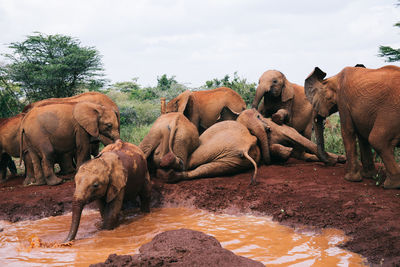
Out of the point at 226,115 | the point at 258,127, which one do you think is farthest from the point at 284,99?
the point at 258,127

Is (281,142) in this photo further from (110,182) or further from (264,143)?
(110,182)

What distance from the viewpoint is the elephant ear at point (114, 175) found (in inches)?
229

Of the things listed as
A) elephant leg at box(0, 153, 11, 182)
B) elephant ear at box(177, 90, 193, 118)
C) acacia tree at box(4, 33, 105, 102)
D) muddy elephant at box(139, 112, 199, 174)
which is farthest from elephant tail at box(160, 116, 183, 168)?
acacia tree at box(4, 33, 105, 102)

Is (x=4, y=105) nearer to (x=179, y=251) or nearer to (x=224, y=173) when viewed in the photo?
(x=224, y=173)

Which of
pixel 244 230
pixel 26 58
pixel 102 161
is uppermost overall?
pixel 26 58

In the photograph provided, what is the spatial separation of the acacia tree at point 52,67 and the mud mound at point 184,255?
557 inches

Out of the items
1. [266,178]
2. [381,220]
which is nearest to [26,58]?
[266,178]

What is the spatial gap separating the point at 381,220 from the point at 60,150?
19.9 feet

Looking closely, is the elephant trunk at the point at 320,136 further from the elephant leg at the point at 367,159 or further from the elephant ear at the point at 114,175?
the elephant ear at the point at 114,175

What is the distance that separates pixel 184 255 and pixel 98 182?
7.03 feet

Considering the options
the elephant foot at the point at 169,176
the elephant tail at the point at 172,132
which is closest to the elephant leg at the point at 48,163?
the elephant foot at the point at 169,176

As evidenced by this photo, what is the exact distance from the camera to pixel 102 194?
5738 millimetres

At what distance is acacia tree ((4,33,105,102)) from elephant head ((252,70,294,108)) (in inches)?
392

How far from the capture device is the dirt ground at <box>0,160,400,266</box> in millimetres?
4970
